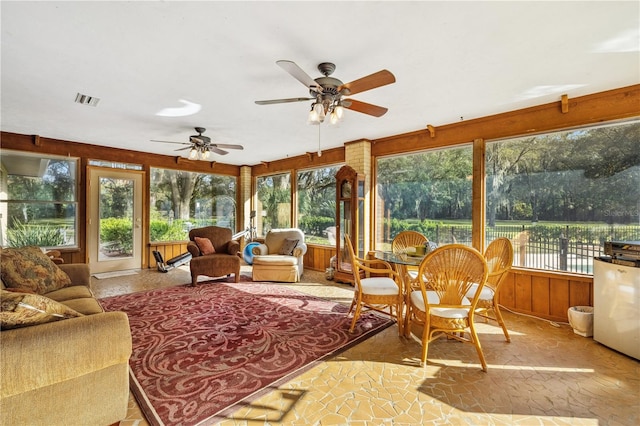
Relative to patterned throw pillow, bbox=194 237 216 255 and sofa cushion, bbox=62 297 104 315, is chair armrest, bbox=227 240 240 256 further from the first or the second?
sofa cushion, bbox=62 297 104 315

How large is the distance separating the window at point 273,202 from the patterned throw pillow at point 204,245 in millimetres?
2185

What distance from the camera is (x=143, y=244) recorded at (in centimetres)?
631

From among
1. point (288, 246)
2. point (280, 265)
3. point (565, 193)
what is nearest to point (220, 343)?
point (280, 265)

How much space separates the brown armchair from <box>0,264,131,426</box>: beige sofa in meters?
3.26

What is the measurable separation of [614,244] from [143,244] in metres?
7.65

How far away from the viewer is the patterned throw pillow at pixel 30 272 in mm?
2502

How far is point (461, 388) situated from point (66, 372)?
2.46 m

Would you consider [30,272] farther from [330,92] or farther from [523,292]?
[523,292]

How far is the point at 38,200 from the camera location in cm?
512

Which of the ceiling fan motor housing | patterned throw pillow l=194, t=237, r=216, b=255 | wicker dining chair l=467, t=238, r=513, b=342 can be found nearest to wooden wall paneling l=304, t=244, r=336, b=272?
patterned throw pillow l=194, t=237, r=216, b=255

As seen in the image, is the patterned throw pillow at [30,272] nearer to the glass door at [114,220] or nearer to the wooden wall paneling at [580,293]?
the glass door at [114,220]

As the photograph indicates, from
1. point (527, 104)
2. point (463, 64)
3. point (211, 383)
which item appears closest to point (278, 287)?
point (211, 383)

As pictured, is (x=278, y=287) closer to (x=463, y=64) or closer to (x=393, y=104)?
(x=393, y=104)

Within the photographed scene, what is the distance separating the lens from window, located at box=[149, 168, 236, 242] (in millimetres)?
6598
